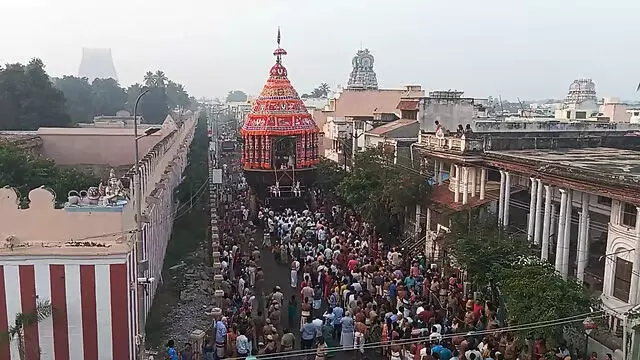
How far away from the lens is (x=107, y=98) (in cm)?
9994

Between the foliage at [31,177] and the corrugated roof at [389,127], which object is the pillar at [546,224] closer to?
the corrugated roof at [389,127]

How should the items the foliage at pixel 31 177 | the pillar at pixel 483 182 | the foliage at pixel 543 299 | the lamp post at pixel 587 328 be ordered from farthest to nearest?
the foliage at pixel 31 177
the pillar at pixel 483 182
the lamp post at pixel 587 328
the foliage at pixel 543 299

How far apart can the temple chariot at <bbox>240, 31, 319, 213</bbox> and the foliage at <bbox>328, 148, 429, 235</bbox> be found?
21.5 feet

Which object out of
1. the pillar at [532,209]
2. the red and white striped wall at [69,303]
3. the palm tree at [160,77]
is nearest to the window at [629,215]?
the pillar at [532,209]

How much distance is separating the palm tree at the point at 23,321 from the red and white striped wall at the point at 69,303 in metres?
0.09

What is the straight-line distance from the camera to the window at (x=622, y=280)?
1355 cm

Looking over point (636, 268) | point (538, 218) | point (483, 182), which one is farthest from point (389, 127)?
point (636, 268)

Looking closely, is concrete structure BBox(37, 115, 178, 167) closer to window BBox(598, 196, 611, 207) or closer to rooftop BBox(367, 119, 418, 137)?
rooftop BBox(367, 119, 418, 137)

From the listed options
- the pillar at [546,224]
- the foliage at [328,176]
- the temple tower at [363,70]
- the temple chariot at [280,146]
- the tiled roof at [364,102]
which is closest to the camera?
the pillar at [546,224]

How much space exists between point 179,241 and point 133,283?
1263 cm

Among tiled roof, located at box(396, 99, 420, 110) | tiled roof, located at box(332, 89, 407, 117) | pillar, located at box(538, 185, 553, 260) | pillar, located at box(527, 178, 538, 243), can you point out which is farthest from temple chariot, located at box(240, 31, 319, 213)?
pillar, located at box(538, 185, 553, 260)

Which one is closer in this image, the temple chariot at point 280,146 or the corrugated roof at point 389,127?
the corrugated roof at point 389,127

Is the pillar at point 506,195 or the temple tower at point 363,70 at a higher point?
the temple tower at point 363,70

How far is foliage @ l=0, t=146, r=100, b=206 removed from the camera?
1992 centimetres
